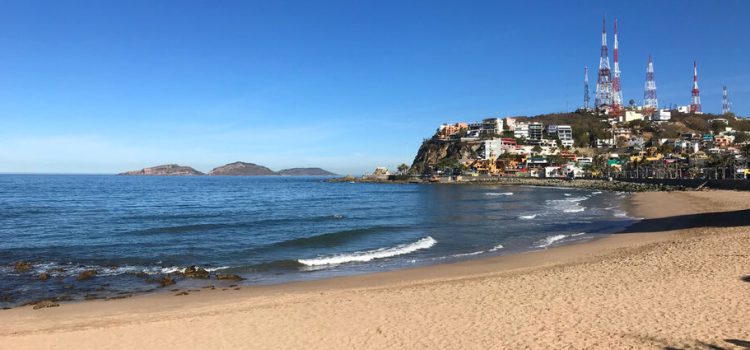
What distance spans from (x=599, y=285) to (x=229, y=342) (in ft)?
30.5

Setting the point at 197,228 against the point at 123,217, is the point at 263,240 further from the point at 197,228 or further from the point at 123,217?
the point at 123,217

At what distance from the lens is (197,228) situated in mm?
31797

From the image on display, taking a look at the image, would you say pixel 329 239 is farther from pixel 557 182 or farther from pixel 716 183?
pixel 557 182

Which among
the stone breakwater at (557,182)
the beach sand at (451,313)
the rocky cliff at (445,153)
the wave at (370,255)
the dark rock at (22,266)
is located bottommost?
the wave at (370,255)

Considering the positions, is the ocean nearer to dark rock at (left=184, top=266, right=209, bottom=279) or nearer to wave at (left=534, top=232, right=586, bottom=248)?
wave at (left=534, top=232, right=586, bottom=248)

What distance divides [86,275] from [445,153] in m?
179

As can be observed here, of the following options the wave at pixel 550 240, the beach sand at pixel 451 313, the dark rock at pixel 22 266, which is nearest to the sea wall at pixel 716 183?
the wave at pixel 550 240

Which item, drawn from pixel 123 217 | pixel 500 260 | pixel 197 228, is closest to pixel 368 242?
pixel 500 260

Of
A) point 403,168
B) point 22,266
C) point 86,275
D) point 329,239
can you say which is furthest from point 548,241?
→ point 403,168

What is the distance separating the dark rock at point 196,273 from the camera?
17.1 m

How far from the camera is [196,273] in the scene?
17.3 meters

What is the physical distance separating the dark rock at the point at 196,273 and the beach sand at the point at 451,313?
266 centimetres

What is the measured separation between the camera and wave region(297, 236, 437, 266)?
65.8ft

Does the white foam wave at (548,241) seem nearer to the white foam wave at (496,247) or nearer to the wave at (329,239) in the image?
the white foam wave at (496,247)
